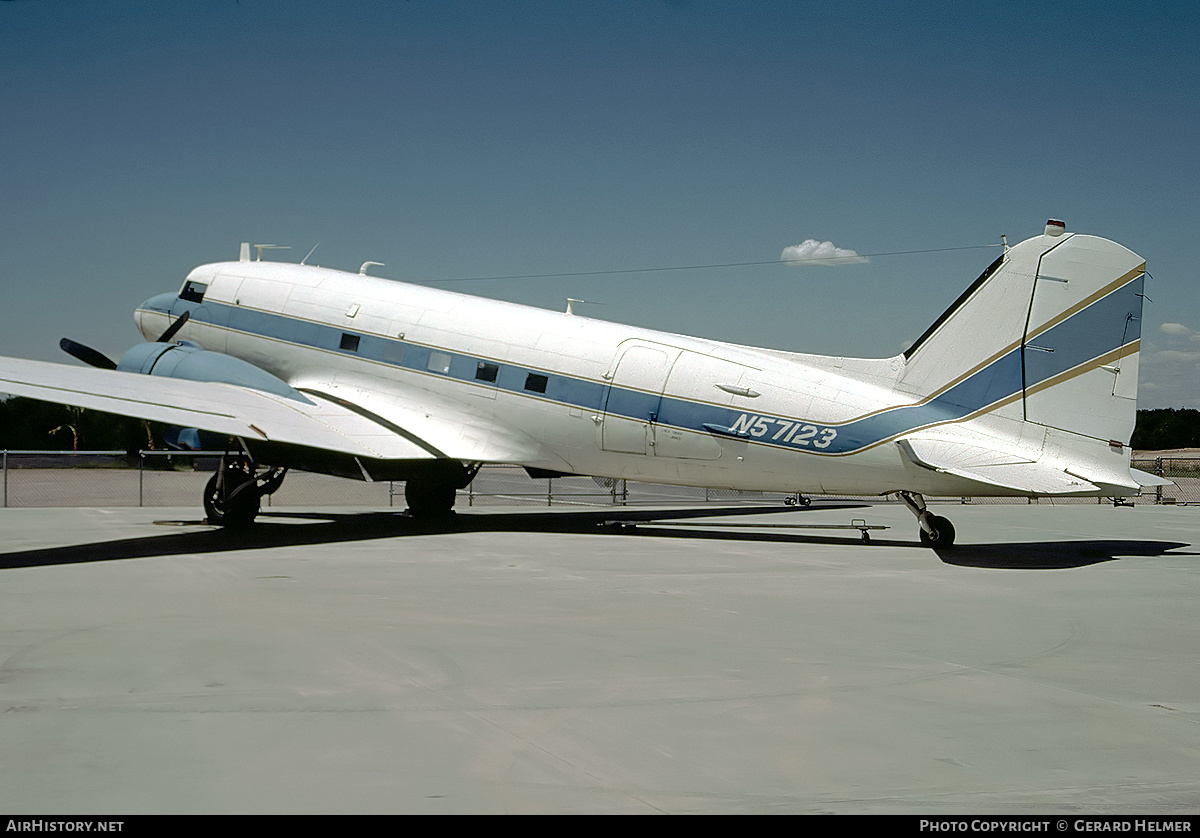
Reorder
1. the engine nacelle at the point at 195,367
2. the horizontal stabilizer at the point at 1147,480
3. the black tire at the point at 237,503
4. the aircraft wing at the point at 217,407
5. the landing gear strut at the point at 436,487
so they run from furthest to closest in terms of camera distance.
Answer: the landing gear strut at the point at 436,487 < the engine nacelle at the point at 195,367 < the black tire at the point at 237,503 < the aircraft wing at the point at 217,407 < the horizontal stabilizer at the point at 1147,480

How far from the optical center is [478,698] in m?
6.62

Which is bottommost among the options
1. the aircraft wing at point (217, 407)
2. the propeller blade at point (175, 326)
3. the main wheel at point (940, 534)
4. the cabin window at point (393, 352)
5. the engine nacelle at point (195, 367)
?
the main wheel at point (940, 534)

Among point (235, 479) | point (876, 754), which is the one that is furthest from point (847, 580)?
point (235, 479)

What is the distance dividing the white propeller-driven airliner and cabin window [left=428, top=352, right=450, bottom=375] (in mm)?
39

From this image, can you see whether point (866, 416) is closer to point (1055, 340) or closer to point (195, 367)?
point (1055, 340)

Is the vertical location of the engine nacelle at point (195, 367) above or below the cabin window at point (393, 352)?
below

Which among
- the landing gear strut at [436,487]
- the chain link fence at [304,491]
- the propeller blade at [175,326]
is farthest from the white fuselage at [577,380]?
the chain link fence at [304,491]

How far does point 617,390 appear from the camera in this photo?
1786 cm

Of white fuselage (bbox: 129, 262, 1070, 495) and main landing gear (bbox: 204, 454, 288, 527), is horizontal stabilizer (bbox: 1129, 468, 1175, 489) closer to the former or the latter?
white fuselage (bbox: 129, 262, 1070, 495)

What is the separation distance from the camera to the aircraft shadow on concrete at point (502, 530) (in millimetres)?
15031

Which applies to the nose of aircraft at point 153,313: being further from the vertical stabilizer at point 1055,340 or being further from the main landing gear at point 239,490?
the vertical stabilizer at point 1055,340

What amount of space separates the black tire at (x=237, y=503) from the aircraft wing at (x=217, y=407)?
1499 millimetres
